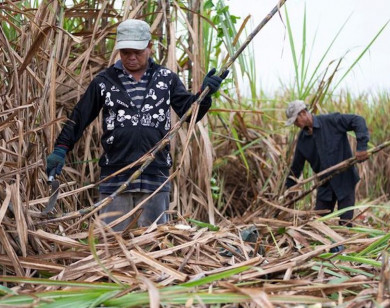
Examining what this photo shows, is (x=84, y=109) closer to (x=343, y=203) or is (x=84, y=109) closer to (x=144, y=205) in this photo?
(x=144, y=205)

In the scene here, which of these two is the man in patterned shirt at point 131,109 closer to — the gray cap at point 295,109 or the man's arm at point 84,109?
the man's arm at point 84,109

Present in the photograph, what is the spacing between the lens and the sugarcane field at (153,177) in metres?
2.29

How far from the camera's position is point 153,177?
3.78 m

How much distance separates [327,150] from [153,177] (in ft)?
7.42

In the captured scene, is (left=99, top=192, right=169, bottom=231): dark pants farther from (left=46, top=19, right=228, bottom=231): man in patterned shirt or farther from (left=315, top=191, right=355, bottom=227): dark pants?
(left=315, top=191, right=355, bottom=227): dark pants

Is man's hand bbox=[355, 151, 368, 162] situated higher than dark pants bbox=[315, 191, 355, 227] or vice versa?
man's hand bbox=[355, 151, 368, 162]

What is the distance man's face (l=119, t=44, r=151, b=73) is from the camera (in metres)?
3.66

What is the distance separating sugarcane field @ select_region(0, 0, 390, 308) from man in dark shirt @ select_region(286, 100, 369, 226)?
0.04ft

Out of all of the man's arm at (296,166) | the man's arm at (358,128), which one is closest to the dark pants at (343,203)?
the man's arm at (296,166)

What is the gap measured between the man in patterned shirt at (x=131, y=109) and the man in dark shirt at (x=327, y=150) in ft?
6.45

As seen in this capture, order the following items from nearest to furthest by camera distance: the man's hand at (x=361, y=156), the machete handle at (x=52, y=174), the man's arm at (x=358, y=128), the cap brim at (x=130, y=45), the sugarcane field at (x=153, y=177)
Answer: the sugarcane field at (x=153, y=177)
the machete handle at (x=52, y=174)
the cap brim at (x=130, y=45)
the man's hand at (x=361, y=156)
the man's arm at (x=358, y=128)

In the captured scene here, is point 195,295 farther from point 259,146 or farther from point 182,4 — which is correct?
point 259,146

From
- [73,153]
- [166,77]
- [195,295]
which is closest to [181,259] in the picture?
[195,295]

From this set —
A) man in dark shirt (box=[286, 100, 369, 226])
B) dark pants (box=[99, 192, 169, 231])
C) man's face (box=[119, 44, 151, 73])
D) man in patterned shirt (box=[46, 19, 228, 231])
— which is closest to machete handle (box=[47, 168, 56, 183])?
man in patterned shirt (box=[46, 19, 228, 231])
